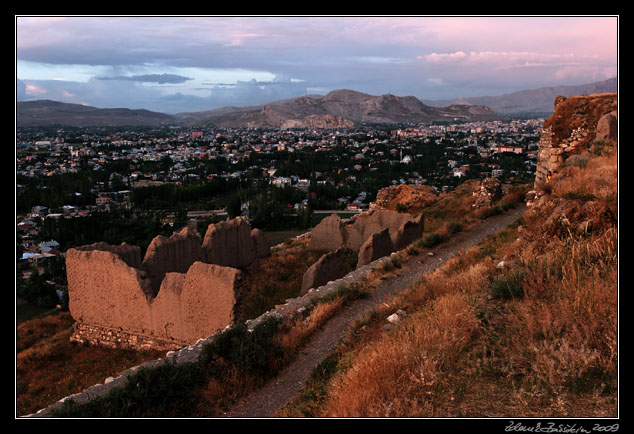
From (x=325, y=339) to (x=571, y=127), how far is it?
47.5ft

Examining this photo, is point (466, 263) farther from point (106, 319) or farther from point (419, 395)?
point (106, 319)

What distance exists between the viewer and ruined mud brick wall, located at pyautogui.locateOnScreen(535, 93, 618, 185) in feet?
54.2

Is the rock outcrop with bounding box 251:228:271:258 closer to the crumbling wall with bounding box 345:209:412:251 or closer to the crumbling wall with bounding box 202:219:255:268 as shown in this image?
the crumbling wall with bounding box 202:219:255:268

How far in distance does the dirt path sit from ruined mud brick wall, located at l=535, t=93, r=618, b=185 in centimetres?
642

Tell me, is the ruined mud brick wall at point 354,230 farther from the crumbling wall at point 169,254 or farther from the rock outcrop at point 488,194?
the crumbling wall at point 169,254

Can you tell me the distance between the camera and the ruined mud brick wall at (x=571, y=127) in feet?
54.2

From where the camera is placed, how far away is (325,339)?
7000 millimetres

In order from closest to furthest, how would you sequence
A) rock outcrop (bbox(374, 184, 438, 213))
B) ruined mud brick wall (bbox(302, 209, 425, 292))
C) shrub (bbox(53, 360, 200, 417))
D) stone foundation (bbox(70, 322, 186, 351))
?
shrub (bbox(53, 360, 200, 417)) < stone foundation (bbox(70, 322, 186, 351)) < ruined mud brick wall (bbox(302, 209, 425, 292)) < rock outcrop (bbox(374, 184, 438, 213))

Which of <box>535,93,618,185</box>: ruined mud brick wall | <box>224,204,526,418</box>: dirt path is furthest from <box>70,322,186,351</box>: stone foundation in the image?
<box>535,93,618,185</box>: ruined mud brick wall

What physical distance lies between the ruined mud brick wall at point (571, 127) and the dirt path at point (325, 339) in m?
6.42

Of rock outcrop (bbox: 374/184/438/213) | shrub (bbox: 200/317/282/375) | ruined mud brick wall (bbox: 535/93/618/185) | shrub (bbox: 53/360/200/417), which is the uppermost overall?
ruined mud brick wall (bbox: 535/93/618/185)

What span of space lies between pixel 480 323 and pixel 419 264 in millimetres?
6292

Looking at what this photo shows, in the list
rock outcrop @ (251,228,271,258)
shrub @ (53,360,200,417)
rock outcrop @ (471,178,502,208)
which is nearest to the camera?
shrub @ (53,360,200,417)

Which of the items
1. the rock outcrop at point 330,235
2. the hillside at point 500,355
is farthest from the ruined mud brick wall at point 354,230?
the hillside at point 500,355
